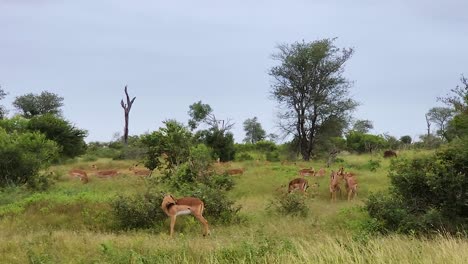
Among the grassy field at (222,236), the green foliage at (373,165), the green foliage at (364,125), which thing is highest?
the green foliage at (364,125)

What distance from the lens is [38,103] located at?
6662 centimetres

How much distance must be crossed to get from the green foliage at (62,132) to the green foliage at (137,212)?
26957 millimetres

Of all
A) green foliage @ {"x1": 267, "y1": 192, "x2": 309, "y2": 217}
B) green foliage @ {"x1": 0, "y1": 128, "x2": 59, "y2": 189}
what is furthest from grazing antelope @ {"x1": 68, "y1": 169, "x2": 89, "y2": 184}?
green foliage @ {"x1": 267, "y1": 192, "x2": 309, "y2": 217}

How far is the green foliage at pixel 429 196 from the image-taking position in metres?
11.1

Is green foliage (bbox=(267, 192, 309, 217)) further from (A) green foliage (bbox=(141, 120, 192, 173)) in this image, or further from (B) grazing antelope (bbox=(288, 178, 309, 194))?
(A) green foliage (bbox=(141, 120, 192, 173))

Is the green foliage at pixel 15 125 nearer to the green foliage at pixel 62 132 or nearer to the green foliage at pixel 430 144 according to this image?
the green foliage at pixel 62 132

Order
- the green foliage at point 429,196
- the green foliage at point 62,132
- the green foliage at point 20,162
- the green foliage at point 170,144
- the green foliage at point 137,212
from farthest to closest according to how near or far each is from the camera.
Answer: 1. the green foliage at point 62,132
2. the green foliage at point 170,144
3. the green foliage at point 20,162
4. the green foliage at point 137,212
5. the green foliage at point 429,196

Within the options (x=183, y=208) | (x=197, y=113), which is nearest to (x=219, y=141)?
(x=197, y=113)

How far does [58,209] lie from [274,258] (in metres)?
8.99

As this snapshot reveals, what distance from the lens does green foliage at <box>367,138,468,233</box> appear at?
36.3 ft

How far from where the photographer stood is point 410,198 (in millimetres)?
11938

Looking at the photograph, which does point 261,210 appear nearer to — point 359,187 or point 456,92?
point 359,187

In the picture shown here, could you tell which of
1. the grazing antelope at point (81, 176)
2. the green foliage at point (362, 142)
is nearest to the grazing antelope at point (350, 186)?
the grazing antelope at point (81, 176)

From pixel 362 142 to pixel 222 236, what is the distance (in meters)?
43.3
